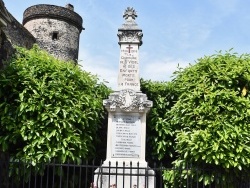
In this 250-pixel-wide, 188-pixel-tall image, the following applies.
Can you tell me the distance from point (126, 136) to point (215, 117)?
2239mm

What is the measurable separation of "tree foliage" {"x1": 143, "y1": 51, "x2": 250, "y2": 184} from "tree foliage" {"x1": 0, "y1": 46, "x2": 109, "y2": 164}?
7.54 feet

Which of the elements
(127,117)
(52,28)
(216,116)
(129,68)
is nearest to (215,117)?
(216,116)

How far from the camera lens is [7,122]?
9.76m

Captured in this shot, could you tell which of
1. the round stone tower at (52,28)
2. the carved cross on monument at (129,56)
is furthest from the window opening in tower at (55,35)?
the carved cross on monument at (129,56)

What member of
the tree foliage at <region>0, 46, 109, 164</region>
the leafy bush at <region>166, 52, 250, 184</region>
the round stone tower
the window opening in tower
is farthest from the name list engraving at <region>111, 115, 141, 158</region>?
the window opening in tower

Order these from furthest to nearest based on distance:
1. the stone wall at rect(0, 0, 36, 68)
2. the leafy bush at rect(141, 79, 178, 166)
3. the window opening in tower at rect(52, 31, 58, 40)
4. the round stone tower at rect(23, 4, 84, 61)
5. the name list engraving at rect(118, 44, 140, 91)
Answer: the window opening in tower at rect(52, 31, 58, 40)
the round stone tower at rect(23, 4, 84, 61)
the stone wall at rect(0, 0, 36, 68)
the leafy bush at rect(141, 79, 178, 166)
the name list engraving at rect(118, 44, 140, 91)

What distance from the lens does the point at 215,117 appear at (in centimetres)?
986

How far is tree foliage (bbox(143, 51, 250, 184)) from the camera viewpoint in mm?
9395

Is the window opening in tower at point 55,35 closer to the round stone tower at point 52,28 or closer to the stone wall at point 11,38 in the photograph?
the round stone tower at point 52,28

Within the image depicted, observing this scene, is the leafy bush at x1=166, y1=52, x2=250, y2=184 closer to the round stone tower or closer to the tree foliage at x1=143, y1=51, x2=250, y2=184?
the tree foliage at x1=143, y1=51, x2=250, y2=184

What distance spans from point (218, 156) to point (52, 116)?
403 cm

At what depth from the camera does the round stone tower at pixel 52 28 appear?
2650cm

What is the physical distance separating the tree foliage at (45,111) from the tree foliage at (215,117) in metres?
2.30

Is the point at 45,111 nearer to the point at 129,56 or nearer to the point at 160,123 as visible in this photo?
the point at 129,56
